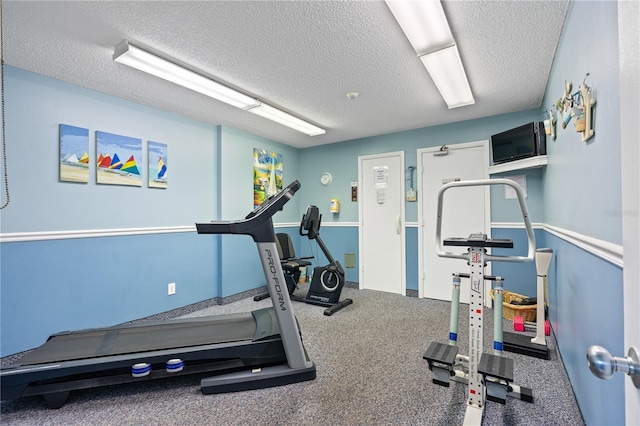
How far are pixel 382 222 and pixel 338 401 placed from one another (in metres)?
3.01

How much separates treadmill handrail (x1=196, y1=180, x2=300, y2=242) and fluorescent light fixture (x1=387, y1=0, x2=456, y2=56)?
1.25 meters

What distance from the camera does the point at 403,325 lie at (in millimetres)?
3061

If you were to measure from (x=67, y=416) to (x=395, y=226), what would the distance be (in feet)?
12.7

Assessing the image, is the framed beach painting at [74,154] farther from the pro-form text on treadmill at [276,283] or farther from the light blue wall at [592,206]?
the light blue wall at [592,206]

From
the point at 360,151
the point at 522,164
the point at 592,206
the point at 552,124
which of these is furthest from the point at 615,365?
the point at 360,151

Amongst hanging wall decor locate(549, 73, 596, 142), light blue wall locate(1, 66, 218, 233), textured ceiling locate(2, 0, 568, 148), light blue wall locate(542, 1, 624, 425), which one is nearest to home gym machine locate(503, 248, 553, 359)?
light blue wall locate(542, 1, 624, 425)

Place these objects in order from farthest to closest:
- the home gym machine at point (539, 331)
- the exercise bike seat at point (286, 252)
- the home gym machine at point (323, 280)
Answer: the exercise bike seat at point (286, 252)
the home gym machine at point (323, 280)
the home gym machine at point (539, 331)

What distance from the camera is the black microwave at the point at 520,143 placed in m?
2.85

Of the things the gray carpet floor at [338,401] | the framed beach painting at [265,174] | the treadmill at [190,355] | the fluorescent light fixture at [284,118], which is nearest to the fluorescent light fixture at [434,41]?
the treadmill at [190,355]

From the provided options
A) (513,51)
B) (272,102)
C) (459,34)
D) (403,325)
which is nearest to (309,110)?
(272,102)

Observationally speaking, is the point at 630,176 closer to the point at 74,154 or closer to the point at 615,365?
the point at 615,365

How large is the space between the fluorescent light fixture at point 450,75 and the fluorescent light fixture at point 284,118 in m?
1.66

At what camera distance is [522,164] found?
301 centimetres

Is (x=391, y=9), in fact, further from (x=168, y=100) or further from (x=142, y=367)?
(x=142, y=367)
